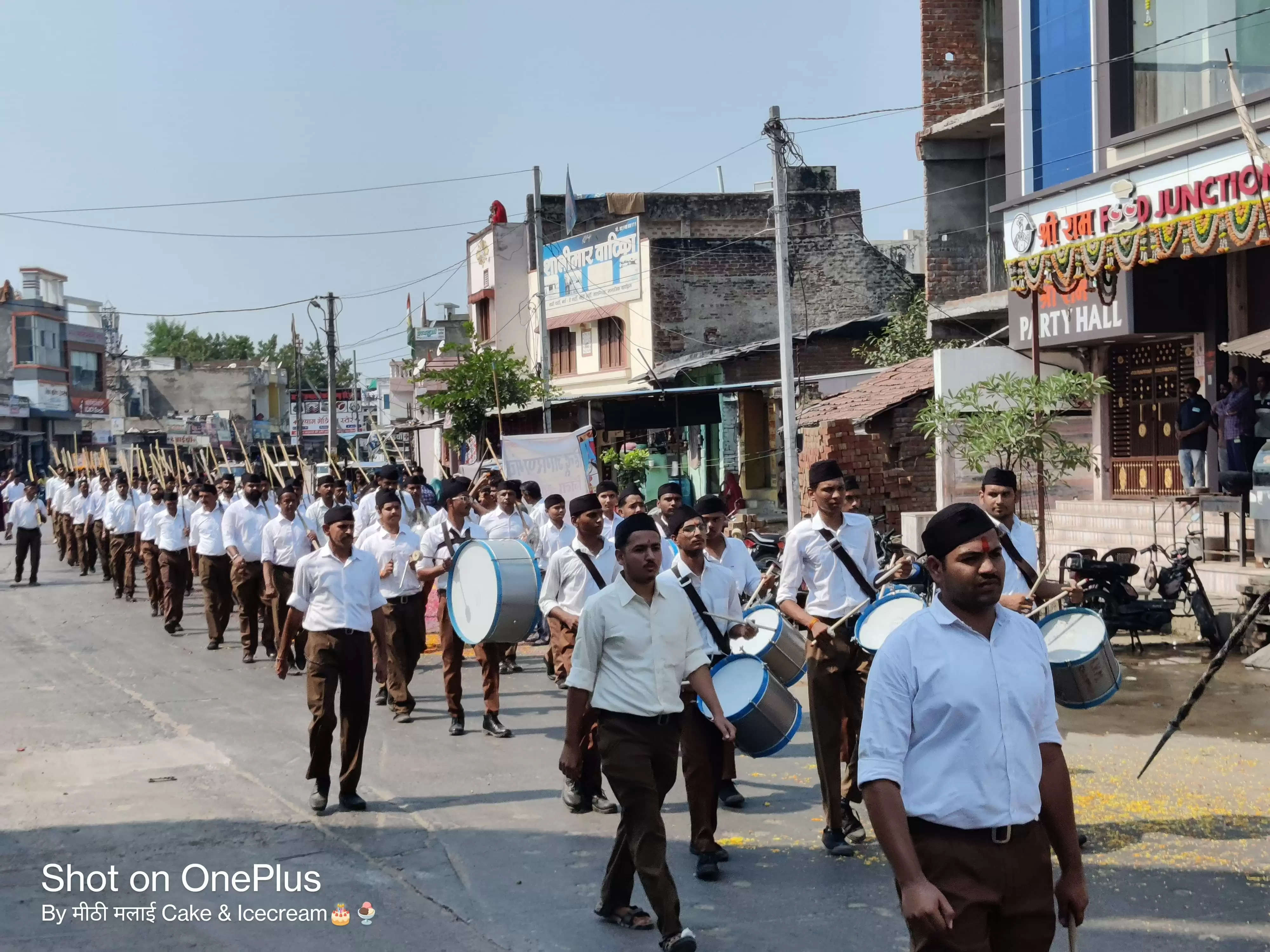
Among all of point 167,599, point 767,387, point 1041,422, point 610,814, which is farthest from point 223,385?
point 610,814

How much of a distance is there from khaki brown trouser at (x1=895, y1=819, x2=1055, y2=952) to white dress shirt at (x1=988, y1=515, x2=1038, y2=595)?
3742 mm

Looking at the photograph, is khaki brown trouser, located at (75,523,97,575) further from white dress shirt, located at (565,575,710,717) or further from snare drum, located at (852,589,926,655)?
white dress shirt, located at (565,575,710,717)

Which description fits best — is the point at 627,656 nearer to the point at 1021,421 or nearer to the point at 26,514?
the point at 1021,421

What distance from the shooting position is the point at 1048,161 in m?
20.2

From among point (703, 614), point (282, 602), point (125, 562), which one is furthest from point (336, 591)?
point (125, 562)

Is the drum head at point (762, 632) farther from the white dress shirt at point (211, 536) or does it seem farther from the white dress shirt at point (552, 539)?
the white dress shirt at point (211, 536)

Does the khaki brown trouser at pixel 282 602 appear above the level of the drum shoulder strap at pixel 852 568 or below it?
below

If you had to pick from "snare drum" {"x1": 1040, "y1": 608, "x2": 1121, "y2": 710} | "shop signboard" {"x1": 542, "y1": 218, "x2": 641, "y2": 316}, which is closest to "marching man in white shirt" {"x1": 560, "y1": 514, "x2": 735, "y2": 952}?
"snare drum" {"x1": 1040, "y1": 608, "x2": 1121, "y2": 710}

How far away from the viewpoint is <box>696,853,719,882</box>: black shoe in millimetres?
6773

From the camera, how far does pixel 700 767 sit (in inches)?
277

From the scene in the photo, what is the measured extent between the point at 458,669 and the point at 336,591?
2587mm

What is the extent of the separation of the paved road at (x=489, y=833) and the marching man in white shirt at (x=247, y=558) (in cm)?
289

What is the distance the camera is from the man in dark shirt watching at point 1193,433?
17984 mm

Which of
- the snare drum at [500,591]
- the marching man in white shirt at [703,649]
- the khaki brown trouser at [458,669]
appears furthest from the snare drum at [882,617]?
the khaki brown trouser at [458,669]
